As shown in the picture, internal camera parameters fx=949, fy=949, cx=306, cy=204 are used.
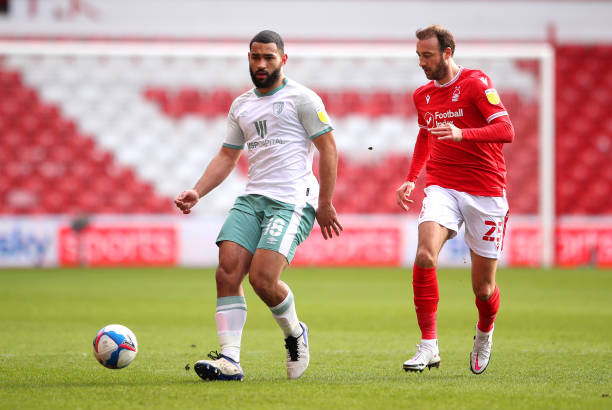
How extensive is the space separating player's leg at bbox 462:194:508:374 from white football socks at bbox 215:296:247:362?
1429 mm

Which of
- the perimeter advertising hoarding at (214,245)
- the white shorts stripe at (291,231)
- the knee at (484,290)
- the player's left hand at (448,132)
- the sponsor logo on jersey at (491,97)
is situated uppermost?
the sponsor logo on jersey at (491,97)

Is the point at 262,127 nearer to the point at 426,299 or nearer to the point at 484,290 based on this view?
the point at 426,299

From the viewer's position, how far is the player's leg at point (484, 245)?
5.53m

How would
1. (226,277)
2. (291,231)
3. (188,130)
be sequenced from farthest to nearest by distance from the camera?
(188,130) → (291,231) → (226,277)

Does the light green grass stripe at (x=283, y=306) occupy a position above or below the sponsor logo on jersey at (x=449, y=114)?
below

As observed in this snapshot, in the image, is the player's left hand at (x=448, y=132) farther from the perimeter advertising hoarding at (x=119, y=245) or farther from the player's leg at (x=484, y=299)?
the perimeter advertising hoarding at (x=119, y=245)

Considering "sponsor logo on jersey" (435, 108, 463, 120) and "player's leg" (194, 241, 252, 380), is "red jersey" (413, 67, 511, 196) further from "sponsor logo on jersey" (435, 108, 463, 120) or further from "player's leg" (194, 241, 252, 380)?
"player's leg" (194, 241, 252, 380)

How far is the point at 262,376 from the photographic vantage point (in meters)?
5.22

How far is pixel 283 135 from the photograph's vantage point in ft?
17.0

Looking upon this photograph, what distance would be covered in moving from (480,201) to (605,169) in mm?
15319

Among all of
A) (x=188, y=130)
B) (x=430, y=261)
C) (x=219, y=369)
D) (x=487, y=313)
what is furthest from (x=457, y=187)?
(x=188, y=130)

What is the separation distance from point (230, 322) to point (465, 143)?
68.7 inches

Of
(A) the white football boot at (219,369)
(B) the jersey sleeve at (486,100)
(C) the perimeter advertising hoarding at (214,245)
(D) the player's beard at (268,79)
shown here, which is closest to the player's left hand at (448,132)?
(B) the jersey sleeve at (486,100)

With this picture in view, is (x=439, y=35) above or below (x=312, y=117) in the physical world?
above
